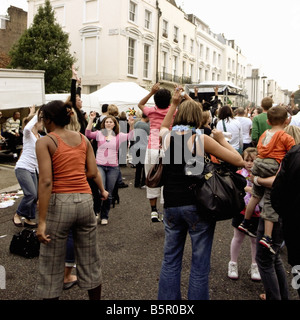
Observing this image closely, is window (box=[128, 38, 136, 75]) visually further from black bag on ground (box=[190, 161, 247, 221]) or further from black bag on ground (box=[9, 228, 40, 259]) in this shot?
black bag on ground (box=[190, 161, 247, 221])

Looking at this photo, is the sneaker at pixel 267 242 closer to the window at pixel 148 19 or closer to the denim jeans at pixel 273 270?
the denim jeans at pixel 273 270

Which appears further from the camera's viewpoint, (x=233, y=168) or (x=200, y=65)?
(x=200, y=65)

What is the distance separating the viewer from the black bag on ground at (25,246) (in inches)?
163

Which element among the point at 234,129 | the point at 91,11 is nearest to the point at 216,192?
the point at 234,129

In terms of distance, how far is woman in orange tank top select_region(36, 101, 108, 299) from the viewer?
102 inches

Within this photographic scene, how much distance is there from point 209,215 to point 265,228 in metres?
0.83

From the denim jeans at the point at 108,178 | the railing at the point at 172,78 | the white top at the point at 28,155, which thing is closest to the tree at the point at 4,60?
the railing at the point at 172,78

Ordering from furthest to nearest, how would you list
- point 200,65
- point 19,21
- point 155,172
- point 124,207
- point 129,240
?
point 200,65, point 19,21, point 124,207, point 129,240, point 155,172

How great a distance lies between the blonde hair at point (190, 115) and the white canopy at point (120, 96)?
37.8ft

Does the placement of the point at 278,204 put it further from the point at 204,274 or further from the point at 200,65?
the point at 200,65

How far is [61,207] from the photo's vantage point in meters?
2.63

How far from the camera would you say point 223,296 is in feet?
10.6

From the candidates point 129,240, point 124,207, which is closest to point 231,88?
point 124,207

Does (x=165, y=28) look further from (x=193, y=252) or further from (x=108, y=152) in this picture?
(x=193, y=252)
